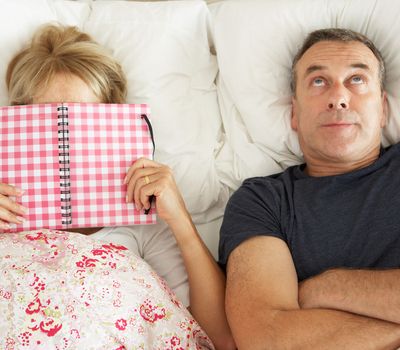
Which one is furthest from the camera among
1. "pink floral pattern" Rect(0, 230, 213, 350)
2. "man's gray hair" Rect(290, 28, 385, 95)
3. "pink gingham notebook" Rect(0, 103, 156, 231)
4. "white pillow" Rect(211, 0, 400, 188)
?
"white pillow" Rect(211, 0, 400, 188)

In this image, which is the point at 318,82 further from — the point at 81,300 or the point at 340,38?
the point at 81,300

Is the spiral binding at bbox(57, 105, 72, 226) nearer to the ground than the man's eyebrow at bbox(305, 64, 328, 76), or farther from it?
nearer to the ground

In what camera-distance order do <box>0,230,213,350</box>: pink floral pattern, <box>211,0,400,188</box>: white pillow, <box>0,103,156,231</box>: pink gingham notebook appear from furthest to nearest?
1. <box>211,0,400,188</box>: white pillow
2. <box>0,103,156,231</box>: pink gingham notebook
3. <box>0,230,213,350</box>: pink floral pattern

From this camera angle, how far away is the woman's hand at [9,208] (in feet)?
4.32

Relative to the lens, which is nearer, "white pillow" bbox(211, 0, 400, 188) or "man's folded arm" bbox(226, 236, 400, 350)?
"man's folded arm" bbox(226, 236, 400, 350)

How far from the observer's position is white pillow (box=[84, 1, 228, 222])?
1.57 m

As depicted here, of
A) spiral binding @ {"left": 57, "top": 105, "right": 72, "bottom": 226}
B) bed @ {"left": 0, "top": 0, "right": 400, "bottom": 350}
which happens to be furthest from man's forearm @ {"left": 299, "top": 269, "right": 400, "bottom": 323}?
spiral binding @ {"left": 57, "top": 105, "right": 72, "bottom": 226}

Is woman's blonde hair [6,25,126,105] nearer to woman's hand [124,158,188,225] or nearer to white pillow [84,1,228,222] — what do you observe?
white pillow [84,1,228,222]

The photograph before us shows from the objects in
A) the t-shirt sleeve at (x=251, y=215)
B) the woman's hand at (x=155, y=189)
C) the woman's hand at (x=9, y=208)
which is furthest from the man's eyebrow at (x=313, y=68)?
the woman's hand at (x=9, y=208)

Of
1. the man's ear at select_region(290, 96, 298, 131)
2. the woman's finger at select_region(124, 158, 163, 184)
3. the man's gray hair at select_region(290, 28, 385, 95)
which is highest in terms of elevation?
the man's gray hair at select_region(290, 28, 385, 95)

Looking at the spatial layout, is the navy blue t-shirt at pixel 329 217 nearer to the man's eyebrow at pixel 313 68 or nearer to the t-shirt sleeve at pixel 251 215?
the t-shirt sleeve at pixel 251 215

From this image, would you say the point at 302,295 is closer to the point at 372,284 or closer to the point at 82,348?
the point at 372,284

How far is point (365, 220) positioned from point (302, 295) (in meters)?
0.25

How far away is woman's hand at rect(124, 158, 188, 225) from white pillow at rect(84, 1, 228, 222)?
0.67 ft
